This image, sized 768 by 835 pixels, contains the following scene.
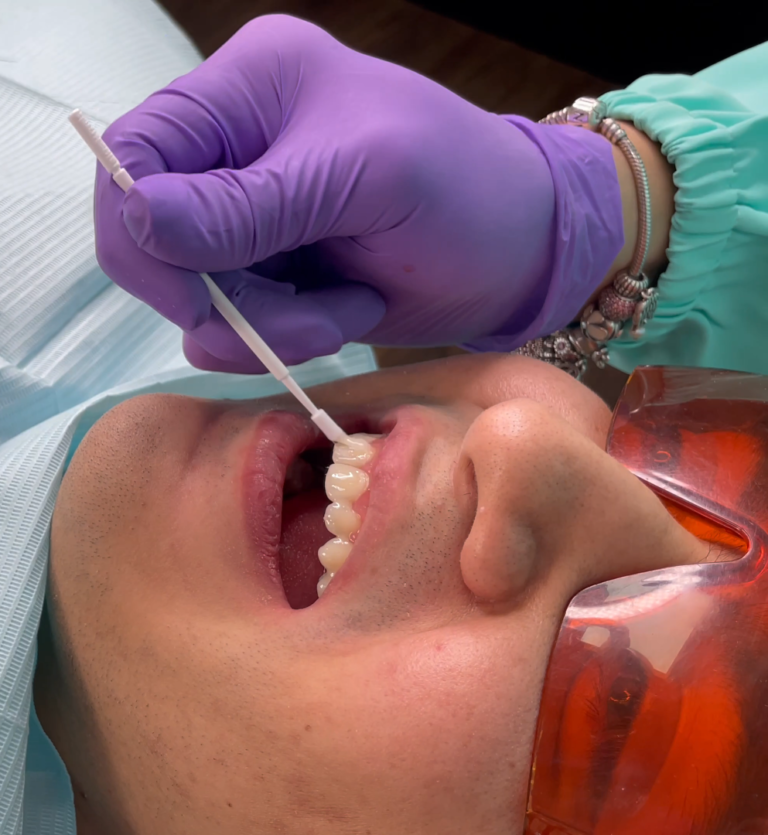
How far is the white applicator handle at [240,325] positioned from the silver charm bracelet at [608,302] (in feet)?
1.48

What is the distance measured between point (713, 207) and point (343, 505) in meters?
0.65

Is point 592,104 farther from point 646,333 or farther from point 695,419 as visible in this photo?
point 695,419

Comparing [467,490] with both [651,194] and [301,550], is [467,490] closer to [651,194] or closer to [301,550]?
[301,550]

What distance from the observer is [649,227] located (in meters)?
0.99

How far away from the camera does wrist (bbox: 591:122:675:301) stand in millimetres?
995

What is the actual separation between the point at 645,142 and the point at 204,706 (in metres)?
0.92

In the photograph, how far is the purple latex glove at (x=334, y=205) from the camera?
703 mm

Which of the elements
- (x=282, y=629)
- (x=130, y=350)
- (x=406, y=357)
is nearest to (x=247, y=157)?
(x=130, y=350)

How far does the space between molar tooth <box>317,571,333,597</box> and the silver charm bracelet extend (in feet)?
1.70

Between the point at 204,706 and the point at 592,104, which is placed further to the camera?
the point at 592,104

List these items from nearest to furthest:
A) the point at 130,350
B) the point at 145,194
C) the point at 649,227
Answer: the point at 145,194 < the point at 649,227 < the point at 130,350

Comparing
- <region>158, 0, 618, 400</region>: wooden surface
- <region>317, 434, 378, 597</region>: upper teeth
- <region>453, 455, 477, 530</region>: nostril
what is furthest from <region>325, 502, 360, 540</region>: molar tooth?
<region>158, 0, 618, 400</region>: wooden surface

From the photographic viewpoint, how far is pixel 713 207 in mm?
967

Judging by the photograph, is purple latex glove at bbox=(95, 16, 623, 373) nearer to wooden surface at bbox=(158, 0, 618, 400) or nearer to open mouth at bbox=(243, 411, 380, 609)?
open mouth at bbox=(243, 411, 380, 609)
